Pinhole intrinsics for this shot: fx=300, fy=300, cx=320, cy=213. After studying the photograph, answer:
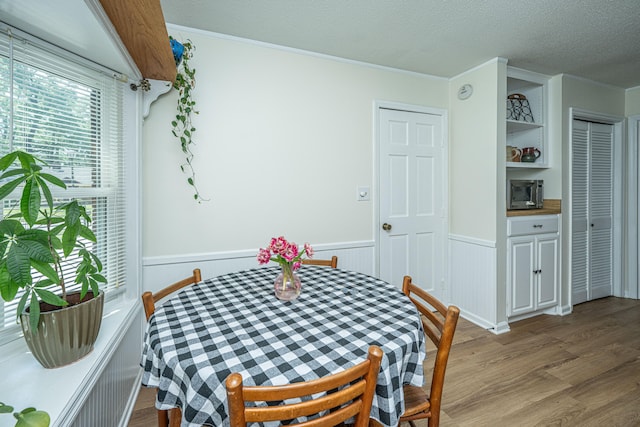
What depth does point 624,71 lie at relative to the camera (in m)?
2.93

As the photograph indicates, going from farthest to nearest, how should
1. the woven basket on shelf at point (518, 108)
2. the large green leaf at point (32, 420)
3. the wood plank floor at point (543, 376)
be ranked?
the woven basket on shelf at point (518, 108), the wood plank floor at point (543, 376), the large green leaf at point (32, 420)

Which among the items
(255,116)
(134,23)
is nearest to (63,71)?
(134,23)

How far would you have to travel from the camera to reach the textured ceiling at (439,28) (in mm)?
1892

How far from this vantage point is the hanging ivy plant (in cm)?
208

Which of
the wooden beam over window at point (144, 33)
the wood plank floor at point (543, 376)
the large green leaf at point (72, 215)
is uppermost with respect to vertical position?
the wooden beam over window at point (144, 33)

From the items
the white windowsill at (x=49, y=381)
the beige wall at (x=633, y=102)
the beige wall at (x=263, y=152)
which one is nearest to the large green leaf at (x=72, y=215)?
the white windowsill at (x=49, y=381)

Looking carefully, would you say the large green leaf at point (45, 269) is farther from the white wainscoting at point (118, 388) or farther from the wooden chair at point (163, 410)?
the white wainscoting at point (118, 388)

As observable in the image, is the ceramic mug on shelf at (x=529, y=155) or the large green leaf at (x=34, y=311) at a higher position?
the ceramic mug on shelf at (x=529, y=155)

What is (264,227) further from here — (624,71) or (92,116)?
(624,71)

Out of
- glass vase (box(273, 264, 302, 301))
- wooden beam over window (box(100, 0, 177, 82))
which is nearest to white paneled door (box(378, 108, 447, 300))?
glass vase (box(273, 264, 302, 301))

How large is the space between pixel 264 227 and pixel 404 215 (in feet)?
4.67

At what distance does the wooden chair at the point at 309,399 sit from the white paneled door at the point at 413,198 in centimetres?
212

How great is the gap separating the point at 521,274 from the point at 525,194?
0.80 m

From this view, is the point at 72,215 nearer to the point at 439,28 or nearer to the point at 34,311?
the point at 34,311
